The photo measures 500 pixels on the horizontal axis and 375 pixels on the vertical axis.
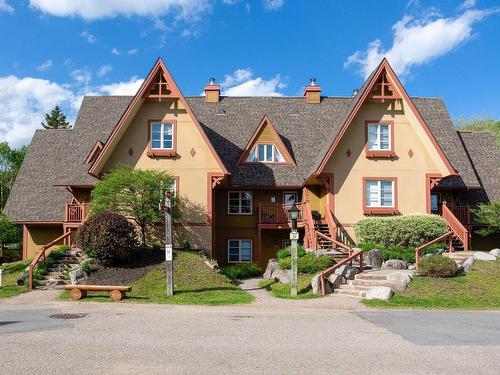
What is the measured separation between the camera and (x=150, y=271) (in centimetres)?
2072

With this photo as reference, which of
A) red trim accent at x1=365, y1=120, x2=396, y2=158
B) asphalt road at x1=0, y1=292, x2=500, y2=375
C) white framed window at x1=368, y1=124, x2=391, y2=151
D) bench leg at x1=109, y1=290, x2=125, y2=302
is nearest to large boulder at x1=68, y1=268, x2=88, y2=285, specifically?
bench leg at x1=109, y1=290, x2=125, y2=302

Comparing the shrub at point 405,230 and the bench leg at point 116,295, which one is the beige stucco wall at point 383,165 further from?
the bench leg at point 116,295

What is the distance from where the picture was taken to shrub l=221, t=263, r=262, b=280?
81.8ft

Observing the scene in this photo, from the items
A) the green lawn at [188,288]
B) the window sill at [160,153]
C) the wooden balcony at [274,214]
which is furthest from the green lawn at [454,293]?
the window sill at [160,153]

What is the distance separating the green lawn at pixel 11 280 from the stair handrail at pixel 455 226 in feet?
65.0

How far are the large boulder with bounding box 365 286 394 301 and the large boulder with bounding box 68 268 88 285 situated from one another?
11.2m

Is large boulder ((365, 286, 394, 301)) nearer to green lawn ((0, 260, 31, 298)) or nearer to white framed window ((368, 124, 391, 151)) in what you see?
white framed window ((368, 124, 391, 151))

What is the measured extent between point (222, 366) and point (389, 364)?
285cm

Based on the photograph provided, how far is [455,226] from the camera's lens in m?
25.1

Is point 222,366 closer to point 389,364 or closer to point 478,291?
point 389,364

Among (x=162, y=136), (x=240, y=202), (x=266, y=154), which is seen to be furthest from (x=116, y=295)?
(x=266, y=154)

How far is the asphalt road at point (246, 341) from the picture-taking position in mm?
8172

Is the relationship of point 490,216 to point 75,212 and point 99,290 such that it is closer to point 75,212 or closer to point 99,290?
point 99,290

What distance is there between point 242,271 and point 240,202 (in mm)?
5012
